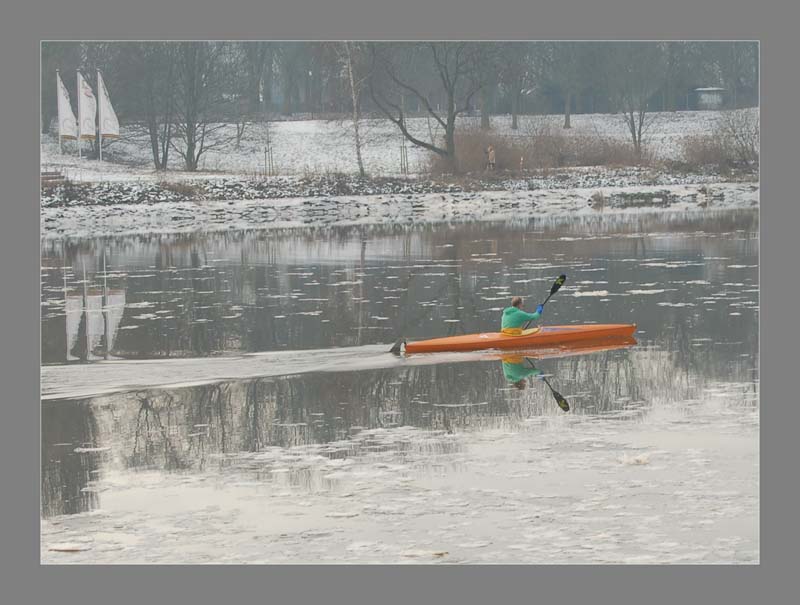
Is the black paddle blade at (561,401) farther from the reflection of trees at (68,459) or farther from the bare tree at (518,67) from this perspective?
the bare tree at (518,67)

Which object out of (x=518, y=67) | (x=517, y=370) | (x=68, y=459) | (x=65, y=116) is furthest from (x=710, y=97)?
(x=68, y=459)

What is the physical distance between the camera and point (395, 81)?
20297 mm

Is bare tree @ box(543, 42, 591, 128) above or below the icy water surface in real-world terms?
above

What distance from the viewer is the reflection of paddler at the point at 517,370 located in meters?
15.0

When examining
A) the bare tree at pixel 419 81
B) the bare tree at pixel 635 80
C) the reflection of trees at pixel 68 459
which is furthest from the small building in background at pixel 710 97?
the reflection of trees at pixel 68 459

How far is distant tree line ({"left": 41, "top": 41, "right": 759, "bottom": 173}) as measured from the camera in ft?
62.2

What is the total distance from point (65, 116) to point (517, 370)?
6290mm

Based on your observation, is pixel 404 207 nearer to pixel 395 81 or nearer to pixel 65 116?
pixel 395 81

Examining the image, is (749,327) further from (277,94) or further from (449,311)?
(277,94)

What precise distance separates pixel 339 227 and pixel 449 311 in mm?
6214

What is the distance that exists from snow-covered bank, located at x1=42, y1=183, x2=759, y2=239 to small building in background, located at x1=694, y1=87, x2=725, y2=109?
1.93 m

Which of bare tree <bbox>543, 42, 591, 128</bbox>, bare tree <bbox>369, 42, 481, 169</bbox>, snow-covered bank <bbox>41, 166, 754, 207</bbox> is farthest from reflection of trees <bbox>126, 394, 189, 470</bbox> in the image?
bare tree <bbox>543, 42, 591, 128</bbox>

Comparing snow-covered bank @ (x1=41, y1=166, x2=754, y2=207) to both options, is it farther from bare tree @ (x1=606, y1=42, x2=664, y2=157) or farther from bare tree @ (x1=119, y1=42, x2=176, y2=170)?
bare tree @ (x1=606, y1=42, x2=664, y2=157)

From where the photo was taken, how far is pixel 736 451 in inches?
503
